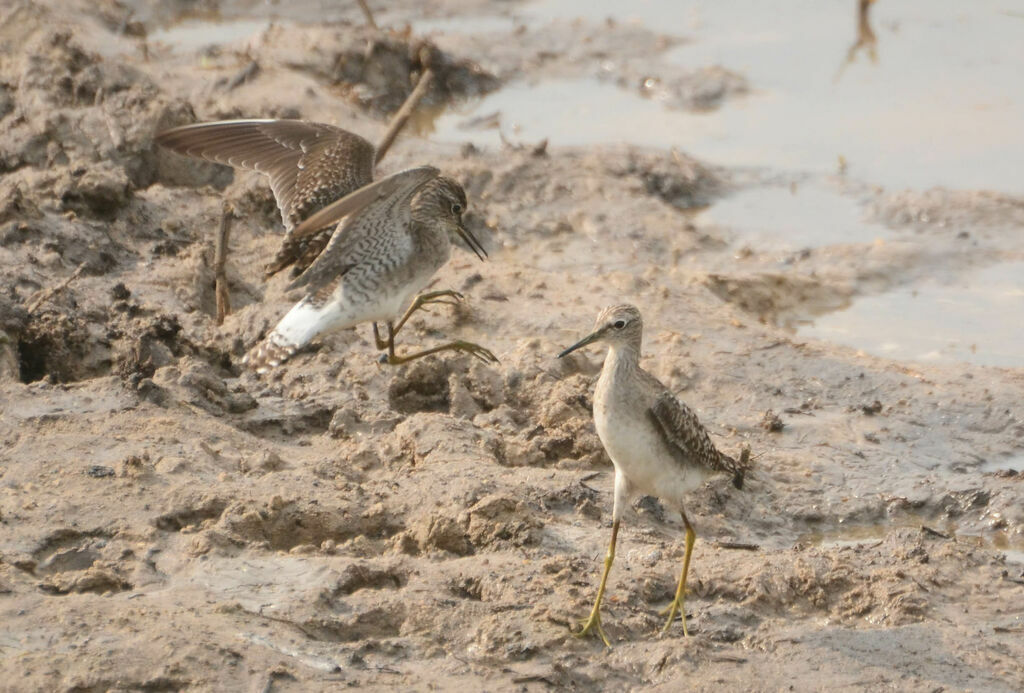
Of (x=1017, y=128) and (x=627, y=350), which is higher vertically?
(x=627, y=350)

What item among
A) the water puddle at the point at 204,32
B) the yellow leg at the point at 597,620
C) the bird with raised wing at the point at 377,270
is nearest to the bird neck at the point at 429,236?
the bird with raised wing at the point at 377,270

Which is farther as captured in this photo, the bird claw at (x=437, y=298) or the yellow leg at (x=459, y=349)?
the bird claw at (x=437, y=298)

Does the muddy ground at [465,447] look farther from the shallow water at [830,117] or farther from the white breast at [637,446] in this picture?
the white breast at [637,446]

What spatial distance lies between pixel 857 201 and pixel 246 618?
6.63m

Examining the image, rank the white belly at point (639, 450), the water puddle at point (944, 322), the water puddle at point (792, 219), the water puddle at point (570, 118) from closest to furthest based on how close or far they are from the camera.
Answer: the white belly at point (639, 450)
the water puddle at point (944, 322)
the water puddle at point (792, 219)
the water puddle at point (570, 118)

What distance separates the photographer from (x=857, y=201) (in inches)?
396

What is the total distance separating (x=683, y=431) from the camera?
5.51 metres

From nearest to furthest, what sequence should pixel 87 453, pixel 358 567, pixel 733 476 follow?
1. pixel 358 567
2. pixel 87 453
3. pixel 733 476

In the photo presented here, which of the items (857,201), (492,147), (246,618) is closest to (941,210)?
(857,201)

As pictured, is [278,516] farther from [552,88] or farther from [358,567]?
[552,88]

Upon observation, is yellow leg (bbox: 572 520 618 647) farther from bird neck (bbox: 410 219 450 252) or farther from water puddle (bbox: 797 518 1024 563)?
bird neck (bbox: 410 219 450 252)

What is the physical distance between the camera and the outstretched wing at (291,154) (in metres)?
7.74

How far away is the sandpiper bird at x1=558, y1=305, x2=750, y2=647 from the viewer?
17.7 feet

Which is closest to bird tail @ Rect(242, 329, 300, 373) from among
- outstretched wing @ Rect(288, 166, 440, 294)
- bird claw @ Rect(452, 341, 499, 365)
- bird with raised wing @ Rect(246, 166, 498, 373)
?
bird with raised wing @ Rect(246, 166, 498, 373)
